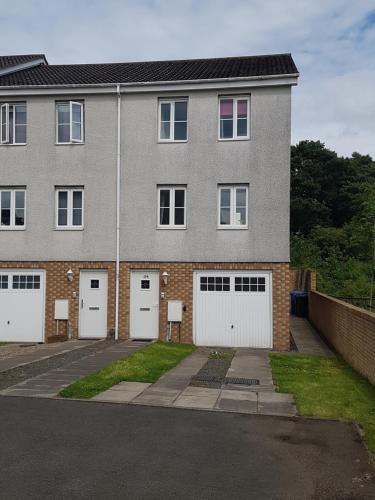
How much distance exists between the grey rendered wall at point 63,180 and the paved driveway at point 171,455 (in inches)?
393

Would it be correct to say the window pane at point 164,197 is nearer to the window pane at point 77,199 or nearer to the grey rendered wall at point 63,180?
the grey rendered wall at point 63,180

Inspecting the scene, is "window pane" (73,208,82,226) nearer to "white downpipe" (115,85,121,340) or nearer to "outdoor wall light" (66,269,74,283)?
"white downpipe" (115,85,121,340)

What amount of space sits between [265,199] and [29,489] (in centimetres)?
1343

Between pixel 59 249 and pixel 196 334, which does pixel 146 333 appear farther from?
pixel 59 249

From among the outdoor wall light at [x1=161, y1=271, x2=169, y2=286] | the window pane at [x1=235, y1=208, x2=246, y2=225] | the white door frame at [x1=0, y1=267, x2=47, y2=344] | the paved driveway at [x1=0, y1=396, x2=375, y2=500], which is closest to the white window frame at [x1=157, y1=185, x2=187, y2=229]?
the outdoor wall light at [x1=161, y1=271, x2=169, y2=286]

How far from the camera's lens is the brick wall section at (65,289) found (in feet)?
58.8

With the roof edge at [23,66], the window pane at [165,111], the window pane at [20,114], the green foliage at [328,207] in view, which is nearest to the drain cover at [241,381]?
the window pane at [165,111]

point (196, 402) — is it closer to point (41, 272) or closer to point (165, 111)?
point (41, 272)

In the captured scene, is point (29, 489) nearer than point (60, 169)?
Yes

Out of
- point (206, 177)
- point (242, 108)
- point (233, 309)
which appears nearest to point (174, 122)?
point (206, 177)

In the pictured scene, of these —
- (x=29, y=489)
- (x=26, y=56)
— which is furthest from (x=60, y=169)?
(x=29, y=489)

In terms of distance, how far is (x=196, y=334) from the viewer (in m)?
17.6

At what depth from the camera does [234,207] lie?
57.9 feet

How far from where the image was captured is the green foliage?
3881 cm
